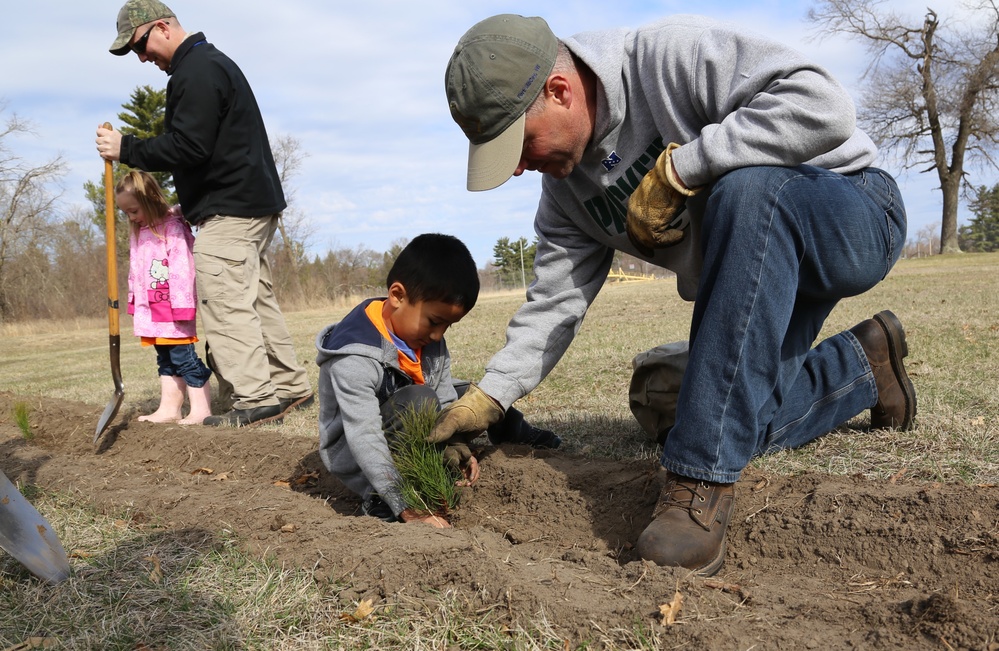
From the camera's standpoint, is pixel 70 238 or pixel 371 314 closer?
pixel 371 314

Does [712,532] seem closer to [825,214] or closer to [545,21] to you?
[825,214]

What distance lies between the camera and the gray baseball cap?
2434mm

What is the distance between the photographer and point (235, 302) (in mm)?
5141

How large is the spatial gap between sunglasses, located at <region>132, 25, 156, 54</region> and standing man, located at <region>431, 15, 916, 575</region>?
3467 millimetres

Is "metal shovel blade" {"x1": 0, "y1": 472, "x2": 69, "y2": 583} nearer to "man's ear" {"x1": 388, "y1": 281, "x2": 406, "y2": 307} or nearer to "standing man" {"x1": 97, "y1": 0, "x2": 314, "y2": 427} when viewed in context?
"man's ear" {"x1": 388, "y1": 281, "x2": 406, "y2": 307}

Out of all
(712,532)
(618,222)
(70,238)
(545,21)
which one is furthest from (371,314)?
(70,238)


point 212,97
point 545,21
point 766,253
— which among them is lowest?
point 766,253

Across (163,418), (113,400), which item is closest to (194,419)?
(163,418)

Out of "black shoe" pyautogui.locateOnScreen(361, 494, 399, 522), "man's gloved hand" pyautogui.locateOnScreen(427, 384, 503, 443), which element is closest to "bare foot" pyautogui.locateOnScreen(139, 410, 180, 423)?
"black shoe" pyautogui.locateOnScreen(361, 494, 399, 522)

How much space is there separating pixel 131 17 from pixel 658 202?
13.9 ft

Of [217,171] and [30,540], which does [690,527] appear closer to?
[30,540]

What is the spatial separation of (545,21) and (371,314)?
4.75 ft

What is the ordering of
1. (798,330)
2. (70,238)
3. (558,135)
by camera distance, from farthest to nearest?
(70,238), (798,330), (558,135)

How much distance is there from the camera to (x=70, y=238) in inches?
1405
